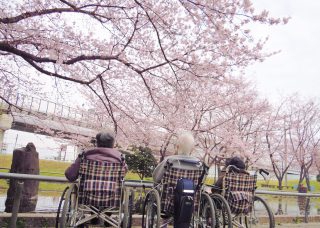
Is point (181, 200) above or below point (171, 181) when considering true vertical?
below

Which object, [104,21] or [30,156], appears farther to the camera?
[30,156]

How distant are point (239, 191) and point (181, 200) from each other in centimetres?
89

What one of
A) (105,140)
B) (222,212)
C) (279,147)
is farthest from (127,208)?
(279,147)

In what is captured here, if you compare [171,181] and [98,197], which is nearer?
[98,197]

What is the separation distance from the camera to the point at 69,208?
2.96 m

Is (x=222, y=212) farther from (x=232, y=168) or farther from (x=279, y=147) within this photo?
(x=279, y=147)

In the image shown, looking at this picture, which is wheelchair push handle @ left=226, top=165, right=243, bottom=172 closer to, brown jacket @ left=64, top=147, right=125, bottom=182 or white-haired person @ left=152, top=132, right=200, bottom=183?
white-haired person @ left=152, top=132, right=200, bottom=183

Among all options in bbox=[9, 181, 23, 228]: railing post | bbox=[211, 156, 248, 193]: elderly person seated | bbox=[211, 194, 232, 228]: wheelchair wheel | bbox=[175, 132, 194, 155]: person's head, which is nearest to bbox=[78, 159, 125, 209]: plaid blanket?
bbox=[175, 132, 194, 155]: person's head

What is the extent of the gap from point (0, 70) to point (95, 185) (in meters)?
5.29

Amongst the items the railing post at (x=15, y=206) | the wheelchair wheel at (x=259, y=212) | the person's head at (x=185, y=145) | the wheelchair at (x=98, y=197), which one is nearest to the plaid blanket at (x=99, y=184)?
the wheelchair at (x=98, y=197)

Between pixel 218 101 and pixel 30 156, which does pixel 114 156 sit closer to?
pixel 30 156

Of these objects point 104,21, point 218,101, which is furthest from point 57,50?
point 218,101

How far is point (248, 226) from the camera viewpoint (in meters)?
3.79

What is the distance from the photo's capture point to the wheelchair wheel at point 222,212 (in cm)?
325
